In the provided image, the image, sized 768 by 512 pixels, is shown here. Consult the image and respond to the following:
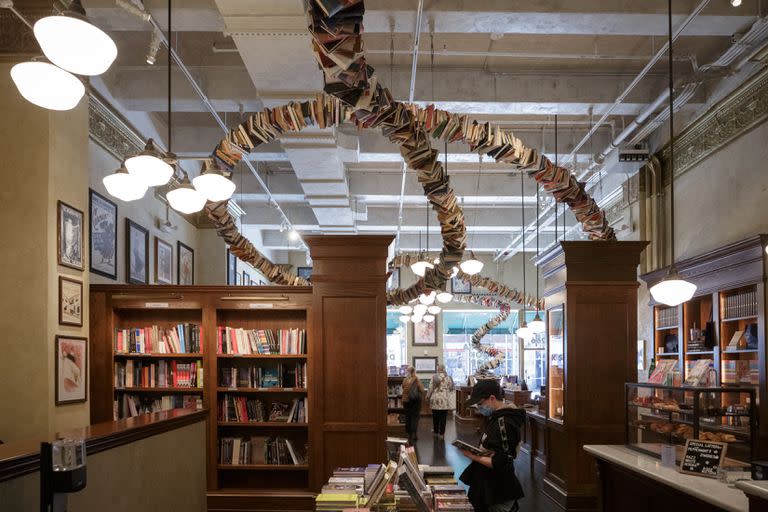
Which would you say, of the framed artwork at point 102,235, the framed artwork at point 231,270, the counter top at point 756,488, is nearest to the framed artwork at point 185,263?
the framed artwork at point 231,270

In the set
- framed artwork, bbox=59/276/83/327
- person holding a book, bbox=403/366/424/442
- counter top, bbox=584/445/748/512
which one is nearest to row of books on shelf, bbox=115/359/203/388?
framed artwork, bbox=59/276/83/327

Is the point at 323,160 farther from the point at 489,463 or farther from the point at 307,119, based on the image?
the point at 489,463

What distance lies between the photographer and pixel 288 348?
8172 millimetres

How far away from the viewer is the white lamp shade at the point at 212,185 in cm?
479

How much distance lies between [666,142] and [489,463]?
785 cm

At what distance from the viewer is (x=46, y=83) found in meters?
3.32

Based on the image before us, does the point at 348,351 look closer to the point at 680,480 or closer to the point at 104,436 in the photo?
the point at 104,436

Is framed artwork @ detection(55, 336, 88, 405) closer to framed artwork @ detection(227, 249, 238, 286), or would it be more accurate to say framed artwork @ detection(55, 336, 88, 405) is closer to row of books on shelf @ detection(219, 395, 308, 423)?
row of books on shelf @ detection(219, 395, 308, 423)

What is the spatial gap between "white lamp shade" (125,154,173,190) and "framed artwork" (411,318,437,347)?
69.3 ft

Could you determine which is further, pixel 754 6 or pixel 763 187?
pixel 763 187

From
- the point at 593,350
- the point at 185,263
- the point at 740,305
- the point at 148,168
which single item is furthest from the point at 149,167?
the point at 185,263

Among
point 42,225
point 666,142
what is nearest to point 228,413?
point 42,225

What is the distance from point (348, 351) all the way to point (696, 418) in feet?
12.5

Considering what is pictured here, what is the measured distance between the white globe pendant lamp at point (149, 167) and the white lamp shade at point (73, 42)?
1.42 metres
